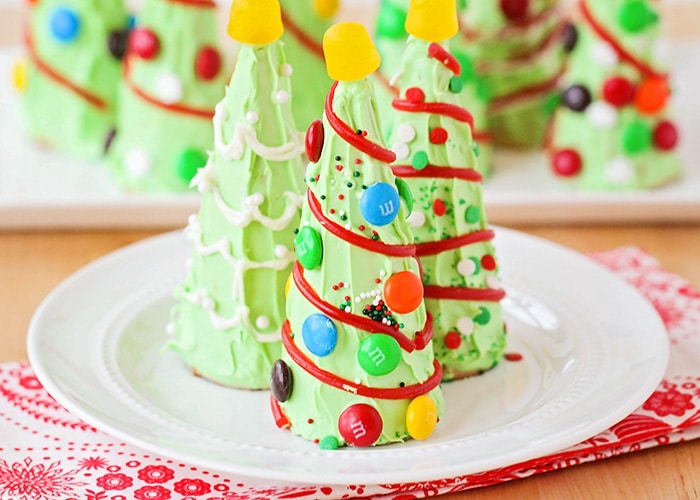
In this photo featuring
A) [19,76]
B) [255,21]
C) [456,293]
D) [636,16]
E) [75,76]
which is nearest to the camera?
Answer: [255,21]

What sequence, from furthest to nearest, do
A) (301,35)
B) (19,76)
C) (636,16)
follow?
(19,76) → (301,35) → (636,16)

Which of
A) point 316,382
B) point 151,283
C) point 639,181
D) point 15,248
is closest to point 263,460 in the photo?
point 316,382

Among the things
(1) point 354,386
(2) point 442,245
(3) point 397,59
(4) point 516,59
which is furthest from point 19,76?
(1) point 354,386

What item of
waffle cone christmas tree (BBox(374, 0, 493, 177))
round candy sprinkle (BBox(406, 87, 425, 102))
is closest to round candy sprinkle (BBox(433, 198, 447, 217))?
round candy sprinkle (BBox(406, 87, 425, 102))

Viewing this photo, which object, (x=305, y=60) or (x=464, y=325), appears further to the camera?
(x=305, y=60)

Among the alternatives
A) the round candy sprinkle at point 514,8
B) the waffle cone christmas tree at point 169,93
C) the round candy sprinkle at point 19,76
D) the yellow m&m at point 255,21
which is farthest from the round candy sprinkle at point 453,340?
the round candy sprinkle at point 19,76

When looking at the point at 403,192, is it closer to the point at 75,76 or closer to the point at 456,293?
the point at 456,293

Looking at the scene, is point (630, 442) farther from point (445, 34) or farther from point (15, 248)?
point (15, 248)
